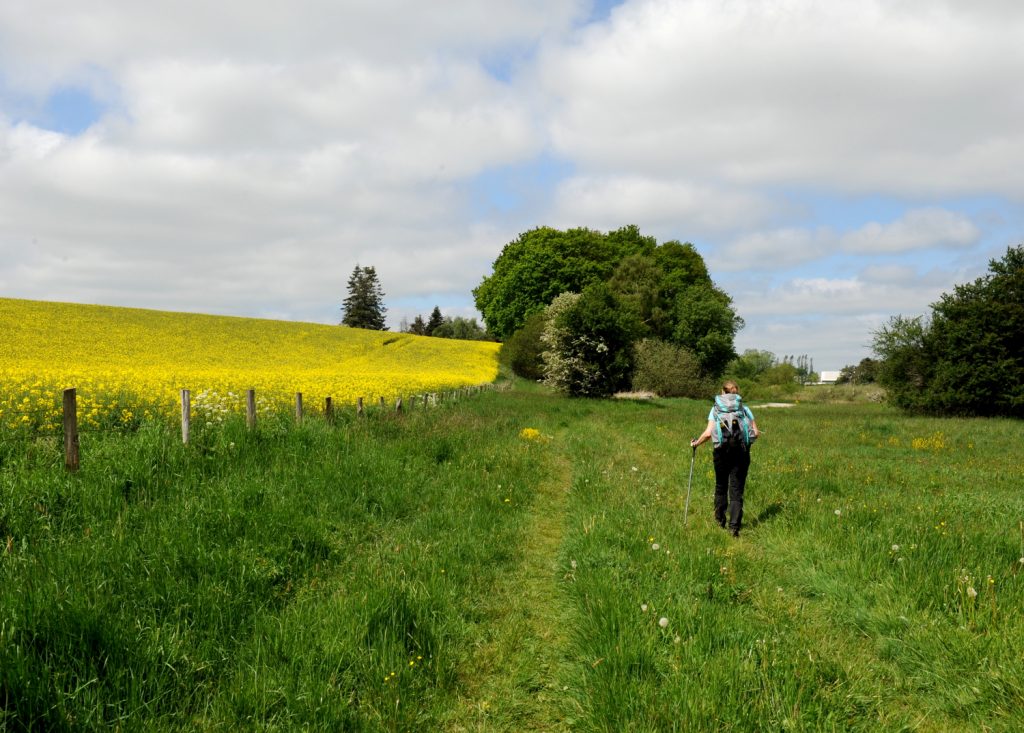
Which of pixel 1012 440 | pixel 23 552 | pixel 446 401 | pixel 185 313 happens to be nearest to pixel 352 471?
pixel 23 552

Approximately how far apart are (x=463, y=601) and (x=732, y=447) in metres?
4.47

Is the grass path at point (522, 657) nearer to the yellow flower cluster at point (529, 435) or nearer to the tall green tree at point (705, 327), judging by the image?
the yellow flower cluster at point (529, 435)

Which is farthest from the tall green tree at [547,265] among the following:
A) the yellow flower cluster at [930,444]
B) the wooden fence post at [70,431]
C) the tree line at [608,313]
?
the wooden fence post at [70,431]

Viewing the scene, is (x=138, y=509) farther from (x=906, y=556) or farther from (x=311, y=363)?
(x=311, y=363)

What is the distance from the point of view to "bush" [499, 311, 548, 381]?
47.0 metres

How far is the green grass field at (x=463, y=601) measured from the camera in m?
3.51

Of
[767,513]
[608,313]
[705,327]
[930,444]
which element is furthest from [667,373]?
[767,513]

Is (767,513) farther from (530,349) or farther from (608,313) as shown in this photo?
(530,349)

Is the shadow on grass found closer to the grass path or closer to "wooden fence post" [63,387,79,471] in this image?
the grass path

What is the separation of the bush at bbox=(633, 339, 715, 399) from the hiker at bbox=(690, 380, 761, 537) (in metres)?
38.0

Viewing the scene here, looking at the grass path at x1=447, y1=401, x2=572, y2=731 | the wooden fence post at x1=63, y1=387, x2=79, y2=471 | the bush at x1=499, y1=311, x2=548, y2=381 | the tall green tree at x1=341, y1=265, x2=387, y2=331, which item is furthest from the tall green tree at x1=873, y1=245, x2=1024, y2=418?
the tall green tree at x1=341, y1=265, x2=387, y2=331

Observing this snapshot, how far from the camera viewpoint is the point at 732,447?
25.2 feet

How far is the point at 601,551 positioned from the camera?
6129mm

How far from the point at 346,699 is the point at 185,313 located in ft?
185
